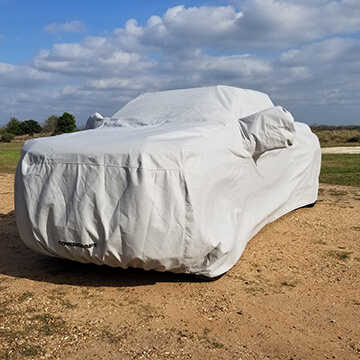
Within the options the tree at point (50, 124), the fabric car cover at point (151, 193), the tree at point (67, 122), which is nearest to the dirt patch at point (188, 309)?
the fabric car cover at point (151, 193)

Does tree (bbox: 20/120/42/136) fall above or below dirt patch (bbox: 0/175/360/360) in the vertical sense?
below

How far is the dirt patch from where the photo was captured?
8.76ft

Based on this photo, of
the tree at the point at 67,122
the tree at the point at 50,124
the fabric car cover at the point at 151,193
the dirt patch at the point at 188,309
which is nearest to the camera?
the dirt patch at the point at 188,309

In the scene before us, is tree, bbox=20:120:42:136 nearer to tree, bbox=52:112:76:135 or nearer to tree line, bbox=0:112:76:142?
tree line, bbox=0:112:76:142

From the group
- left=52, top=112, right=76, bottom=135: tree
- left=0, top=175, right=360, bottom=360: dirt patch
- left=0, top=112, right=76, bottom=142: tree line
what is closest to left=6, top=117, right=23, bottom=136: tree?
left=0, top=112, right=76, bottom=142: tree line

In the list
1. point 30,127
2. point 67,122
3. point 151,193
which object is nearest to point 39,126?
point 30,127

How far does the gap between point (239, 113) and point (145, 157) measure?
167 cm

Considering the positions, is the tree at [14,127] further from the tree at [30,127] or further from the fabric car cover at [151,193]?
the fabric car cover at [151,193]

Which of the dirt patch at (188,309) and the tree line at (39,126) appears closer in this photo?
the dirt patch at (188,309)

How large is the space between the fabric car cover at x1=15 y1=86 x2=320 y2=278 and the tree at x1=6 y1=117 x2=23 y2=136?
6646cm

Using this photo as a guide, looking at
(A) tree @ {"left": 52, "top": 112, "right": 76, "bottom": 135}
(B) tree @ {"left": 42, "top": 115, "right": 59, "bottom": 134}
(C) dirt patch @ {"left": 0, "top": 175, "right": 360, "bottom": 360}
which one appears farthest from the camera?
(B) tree @ {"left": 42, "top": 115, "right": 59, "bottom": 134}

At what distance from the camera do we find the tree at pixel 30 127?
222 ft

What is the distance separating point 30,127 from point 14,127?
248 cm

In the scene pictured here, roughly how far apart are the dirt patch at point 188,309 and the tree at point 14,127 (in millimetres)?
65740
